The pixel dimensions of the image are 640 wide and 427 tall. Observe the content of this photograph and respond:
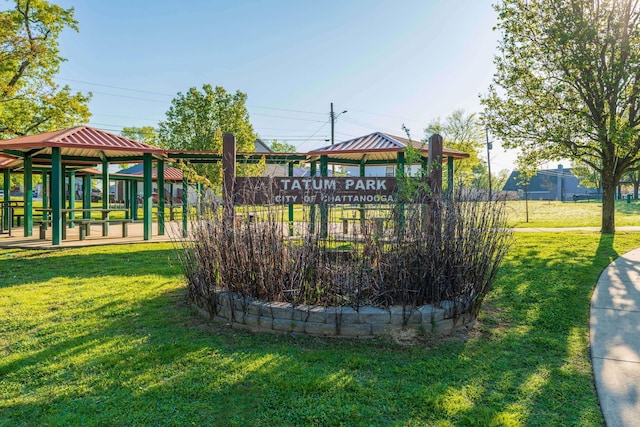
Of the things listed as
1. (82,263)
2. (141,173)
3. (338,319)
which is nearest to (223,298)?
(338,319)

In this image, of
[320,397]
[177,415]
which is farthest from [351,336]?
[177,415]

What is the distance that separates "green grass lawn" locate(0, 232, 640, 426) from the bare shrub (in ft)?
1.45

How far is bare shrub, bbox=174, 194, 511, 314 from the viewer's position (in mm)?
3977

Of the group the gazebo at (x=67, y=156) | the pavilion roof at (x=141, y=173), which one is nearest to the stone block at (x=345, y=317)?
the gazebo at (x=67, y=156)

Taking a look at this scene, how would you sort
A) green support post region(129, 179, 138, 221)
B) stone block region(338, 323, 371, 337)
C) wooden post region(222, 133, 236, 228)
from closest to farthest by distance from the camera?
stone block region(338, 323, 371, 337) < wooden post region(222, 133, 236, 228) < green support post region(129, 179, 138, 221)

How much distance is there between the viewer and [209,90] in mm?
23406

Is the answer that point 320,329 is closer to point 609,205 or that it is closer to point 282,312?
point 282,312

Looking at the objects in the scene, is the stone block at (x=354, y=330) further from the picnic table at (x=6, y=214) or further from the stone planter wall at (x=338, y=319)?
the picnic table at (x=6, y=214)

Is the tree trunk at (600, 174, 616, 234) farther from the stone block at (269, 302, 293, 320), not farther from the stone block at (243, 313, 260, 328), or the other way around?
the stone block at (243, 313, 260, 328)

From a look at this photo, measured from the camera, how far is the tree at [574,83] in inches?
406

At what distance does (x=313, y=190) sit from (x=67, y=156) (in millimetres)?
10487

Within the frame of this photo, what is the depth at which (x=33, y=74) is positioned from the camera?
17906 millimetres

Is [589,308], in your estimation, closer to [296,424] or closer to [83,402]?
[296,424]

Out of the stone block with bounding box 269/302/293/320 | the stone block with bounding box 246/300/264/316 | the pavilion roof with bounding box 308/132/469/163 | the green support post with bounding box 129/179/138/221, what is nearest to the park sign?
the stone block with bounding box 246/300/264/316
